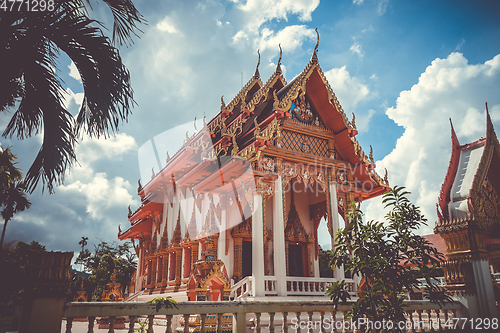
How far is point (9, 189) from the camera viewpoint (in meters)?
18.8

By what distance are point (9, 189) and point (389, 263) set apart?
20872 mm

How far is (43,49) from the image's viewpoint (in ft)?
14.6

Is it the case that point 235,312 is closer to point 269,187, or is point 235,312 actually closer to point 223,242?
point 269,187

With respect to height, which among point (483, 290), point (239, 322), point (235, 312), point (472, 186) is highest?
point (472, 186)

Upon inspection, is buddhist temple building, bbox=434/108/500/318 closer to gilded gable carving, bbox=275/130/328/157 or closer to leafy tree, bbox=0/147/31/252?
gilded gable carving, bbox=275/130/328/157

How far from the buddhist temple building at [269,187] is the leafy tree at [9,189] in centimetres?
869

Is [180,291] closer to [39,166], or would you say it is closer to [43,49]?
[39,166]

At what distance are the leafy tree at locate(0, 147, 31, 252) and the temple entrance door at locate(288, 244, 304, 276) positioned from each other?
1179 centimetres

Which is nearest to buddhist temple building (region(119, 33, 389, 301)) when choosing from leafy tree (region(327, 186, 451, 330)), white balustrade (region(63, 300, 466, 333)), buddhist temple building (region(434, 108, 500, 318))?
white balustrade (region(63, 300, 466, 333))

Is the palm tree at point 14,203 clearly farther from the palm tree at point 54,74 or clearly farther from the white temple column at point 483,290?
the white temple column at point 483,290

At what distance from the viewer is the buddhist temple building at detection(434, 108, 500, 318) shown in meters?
5.32

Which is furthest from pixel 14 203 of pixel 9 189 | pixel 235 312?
pixel 235 312

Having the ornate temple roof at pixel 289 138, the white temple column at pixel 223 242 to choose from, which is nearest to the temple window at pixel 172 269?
the ornate temple roof at pixel 289 138

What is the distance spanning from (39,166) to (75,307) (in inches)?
82.3
